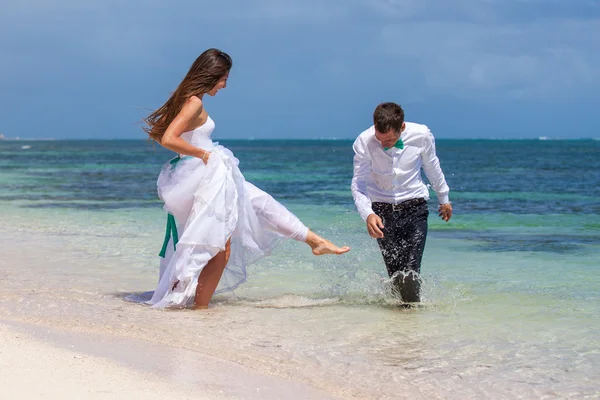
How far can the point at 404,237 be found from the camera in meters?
6.29

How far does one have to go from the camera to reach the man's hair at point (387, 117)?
5.69 metres

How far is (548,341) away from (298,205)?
13.0 metres

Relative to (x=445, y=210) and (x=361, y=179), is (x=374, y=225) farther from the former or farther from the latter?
(x=445, y=210)

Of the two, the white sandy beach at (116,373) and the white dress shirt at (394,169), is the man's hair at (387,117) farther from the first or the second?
the white sandy beach at (116,373)

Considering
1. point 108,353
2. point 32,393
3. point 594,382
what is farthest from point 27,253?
point 594,382

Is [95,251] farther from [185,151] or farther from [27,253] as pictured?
[185,151]

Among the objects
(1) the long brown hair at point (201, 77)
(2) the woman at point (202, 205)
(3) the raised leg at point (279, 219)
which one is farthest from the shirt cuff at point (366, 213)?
(1) the long brown hair at point (201, 77)

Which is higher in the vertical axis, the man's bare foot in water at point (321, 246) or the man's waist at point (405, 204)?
the man's waist at point (405, 204)

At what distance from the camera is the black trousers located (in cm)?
622

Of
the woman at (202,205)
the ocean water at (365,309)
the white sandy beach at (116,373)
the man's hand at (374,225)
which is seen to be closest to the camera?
the white sandy beach at (116,373)

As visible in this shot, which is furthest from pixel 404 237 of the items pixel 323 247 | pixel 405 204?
pixel 323 247

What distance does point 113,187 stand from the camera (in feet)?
80.6

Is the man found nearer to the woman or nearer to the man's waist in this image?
the man's waist

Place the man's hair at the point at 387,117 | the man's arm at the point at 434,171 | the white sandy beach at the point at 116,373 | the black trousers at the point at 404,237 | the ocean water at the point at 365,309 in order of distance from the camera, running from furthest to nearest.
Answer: the black trousers at the point at 404,237
the man's arm at the point at 434,171
the man's hair at the point at 387,117
the ocean water at the point at 365,309
the white sandy beach at the point at 116,373
